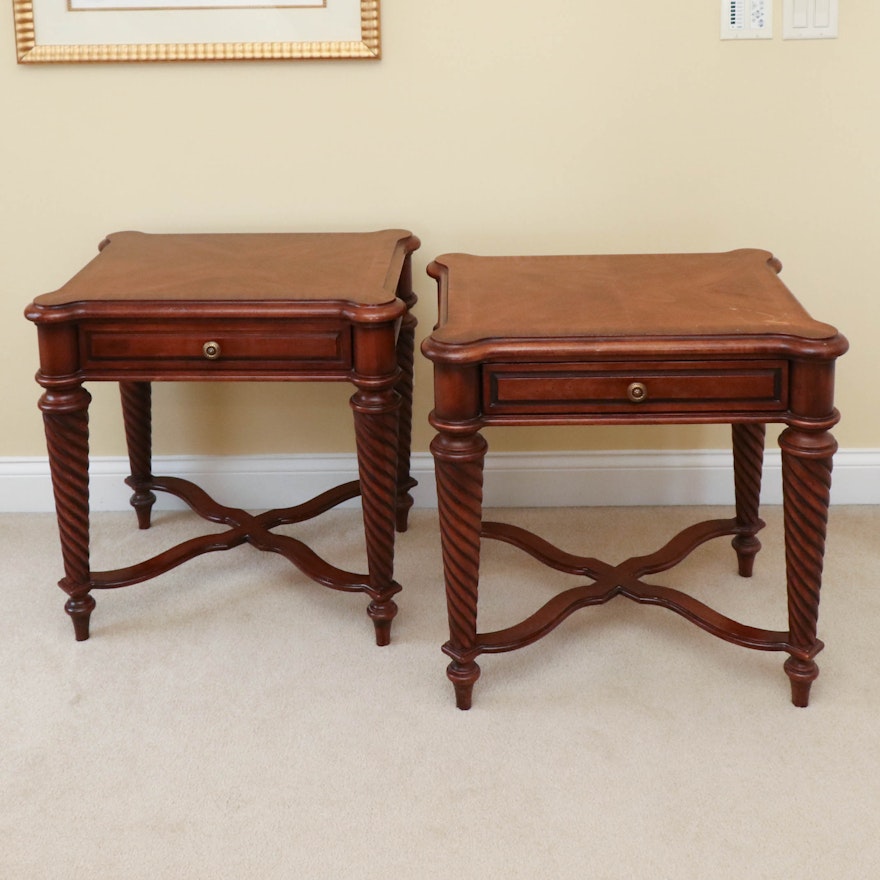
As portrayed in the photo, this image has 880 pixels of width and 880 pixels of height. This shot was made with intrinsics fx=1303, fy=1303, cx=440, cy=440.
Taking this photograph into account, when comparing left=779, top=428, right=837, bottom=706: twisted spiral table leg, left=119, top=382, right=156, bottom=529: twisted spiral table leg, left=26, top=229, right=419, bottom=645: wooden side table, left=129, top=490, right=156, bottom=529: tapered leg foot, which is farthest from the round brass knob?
left=129, top=490, right=156, bottom=529: tapered leg foot

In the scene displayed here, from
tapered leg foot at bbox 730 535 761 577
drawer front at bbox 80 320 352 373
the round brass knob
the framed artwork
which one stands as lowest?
tapered leg foot at bbox 730 535 761 577

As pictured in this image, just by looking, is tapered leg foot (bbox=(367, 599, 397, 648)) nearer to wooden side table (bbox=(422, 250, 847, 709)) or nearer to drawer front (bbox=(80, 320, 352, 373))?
wooden side table (bbox=(422, 250, 847, 709))

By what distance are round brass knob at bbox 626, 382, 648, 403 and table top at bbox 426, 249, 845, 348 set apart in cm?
9

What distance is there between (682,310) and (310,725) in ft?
3.60

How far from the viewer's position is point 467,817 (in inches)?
91.4

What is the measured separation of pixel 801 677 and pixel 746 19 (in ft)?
5.14

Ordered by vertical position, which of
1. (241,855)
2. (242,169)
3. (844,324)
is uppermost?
(242,169)

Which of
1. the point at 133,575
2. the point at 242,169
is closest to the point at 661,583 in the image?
the point at 133,575

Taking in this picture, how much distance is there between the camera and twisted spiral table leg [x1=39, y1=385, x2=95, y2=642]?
106 inches

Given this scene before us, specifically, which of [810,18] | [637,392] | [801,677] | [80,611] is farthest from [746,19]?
[80,611]

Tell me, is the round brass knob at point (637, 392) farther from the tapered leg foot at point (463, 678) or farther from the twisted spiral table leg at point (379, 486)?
the tapered leg foot at point (463, 678)

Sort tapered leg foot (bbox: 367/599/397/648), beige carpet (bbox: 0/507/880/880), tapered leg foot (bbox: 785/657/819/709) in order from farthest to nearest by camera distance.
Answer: tapered leg foot (bbox: 367/599/397/648), tapered leg foot (bbox: 785/657/819/709), beige carpet (bbox: 0/507/880/880)

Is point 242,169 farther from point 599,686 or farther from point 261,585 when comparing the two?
point 599,686

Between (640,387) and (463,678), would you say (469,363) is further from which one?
(463,678)
